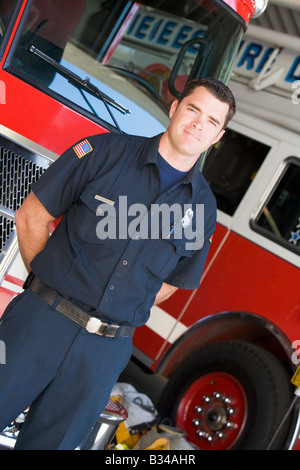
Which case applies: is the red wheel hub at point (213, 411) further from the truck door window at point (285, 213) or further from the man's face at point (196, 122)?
the man's face at point (196, 122)

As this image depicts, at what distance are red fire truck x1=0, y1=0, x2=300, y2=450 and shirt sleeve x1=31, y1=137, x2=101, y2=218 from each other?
1.85 ft

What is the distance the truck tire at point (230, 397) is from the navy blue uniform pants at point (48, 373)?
205 cm

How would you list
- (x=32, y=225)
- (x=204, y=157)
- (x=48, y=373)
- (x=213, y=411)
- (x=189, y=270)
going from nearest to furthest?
(x=48, y=373) → (x=32, y=225) → (x=189, y=270) → (x=204, y=157) → (x=213, y=411)

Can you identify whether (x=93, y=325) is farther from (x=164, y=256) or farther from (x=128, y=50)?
(x=128, y=50)

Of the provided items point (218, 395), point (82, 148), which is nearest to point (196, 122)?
point (82, 148)

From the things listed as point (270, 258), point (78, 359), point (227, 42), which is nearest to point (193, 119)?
point (78, 359)

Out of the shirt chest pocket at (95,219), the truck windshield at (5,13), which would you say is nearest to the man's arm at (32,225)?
the shirt chest pocket at (95,219)

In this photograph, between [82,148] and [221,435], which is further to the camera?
[221,435]

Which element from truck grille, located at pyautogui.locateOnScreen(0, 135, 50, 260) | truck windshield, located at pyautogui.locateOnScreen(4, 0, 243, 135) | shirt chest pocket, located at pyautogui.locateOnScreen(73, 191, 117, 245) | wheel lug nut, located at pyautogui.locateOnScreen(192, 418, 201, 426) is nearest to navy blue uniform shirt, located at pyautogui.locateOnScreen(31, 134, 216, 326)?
shirt chest pocket, located at pyautogui.locateOnScreen(73, 191, 117, 245)

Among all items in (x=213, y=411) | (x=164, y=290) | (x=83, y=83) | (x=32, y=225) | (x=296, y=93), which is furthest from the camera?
(x=296, y=93)

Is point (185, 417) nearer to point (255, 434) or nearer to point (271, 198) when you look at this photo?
point (255, 434)

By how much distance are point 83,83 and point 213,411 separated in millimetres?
2461

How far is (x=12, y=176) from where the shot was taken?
2627 millimetres

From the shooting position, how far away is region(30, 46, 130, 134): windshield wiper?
8.97ft
